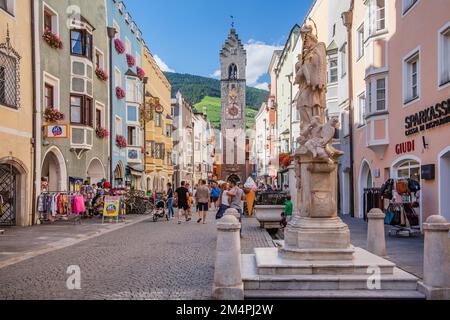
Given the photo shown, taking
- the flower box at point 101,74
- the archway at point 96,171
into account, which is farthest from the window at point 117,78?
the archway at point 96,171

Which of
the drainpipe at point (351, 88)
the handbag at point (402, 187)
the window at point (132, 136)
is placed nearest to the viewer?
the handbag at point (402, 187)

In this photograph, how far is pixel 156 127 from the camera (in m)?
43.5

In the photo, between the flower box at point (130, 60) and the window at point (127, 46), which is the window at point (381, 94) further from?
the window at point (127, 46)

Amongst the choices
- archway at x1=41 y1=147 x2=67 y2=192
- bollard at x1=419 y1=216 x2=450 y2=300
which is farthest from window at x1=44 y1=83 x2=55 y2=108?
bollard at x1=419 y1=216 x2=450 y2=300

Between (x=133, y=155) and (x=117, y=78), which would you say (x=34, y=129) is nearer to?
(x=117, y=78)

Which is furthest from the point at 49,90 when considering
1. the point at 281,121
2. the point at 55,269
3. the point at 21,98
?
the point at 281,121

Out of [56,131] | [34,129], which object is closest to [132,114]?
[56,131]

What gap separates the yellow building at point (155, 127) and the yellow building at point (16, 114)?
752 inches

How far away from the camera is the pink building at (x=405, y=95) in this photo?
14.7 meters

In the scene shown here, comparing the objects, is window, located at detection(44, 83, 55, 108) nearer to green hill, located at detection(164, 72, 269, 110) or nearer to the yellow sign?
the yellow sign

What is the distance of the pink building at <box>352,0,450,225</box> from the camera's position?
14742 millimetres

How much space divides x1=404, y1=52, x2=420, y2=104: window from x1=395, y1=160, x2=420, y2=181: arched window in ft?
7.22
